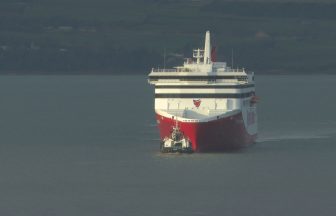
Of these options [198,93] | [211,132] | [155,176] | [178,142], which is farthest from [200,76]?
[155,176]

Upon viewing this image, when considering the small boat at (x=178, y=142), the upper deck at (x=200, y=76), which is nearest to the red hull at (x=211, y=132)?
the small boat at (x=178, y=142)

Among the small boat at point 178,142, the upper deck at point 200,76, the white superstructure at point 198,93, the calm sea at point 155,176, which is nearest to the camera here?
the calm sea at point 155,176

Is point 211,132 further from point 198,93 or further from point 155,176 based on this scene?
point 155,176

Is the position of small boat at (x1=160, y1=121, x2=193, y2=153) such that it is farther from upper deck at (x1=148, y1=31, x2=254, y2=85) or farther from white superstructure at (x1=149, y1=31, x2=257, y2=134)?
upper deck at (x1=148, y1=31, x2=254, y2=85)

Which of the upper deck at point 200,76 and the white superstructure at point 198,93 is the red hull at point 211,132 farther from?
the upper deck at point 200,76

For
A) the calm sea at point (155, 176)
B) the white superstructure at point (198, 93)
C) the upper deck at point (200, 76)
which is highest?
the upper deck at point (200, 76)

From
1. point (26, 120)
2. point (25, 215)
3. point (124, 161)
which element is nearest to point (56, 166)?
point (124, 161)

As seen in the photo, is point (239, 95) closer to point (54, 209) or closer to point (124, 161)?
point (124, 161)

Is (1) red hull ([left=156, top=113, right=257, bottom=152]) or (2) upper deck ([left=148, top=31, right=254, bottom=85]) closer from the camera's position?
(1) red hull ([left=156, top=113, right=257, bottom=152])

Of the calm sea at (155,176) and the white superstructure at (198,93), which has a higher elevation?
the white superstructure at (198,93)

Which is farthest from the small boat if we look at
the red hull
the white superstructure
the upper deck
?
the upper deck
